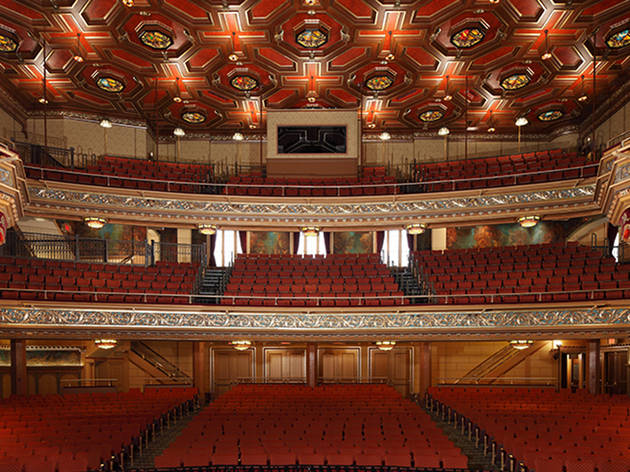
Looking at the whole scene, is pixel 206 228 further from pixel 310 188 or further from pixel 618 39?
pixel 618 39

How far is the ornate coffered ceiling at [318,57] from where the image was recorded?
32.4 ft

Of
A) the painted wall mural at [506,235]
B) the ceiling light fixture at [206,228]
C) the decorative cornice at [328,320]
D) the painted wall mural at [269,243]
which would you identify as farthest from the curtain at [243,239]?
the painted wall mural at [506,235]

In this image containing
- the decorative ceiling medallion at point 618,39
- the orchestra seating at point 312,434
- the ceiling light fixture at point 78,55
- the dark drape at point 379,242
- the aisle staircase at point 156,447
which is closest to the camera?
the orchestra seating at point 312,434

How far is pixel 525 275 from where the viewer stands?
40.2ft

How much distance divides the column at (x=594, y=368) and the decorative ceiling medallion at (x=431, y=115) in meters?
7.60

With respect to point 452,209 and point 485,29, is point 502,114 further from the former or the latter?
point 485,29

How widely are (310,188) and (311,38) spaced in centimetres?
467

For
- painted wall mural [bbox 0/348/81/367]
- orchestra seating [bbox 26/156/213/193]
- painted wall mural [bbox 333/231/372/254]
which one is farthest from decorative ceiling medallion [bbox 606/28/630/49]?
painted wall mural [bbox 0/348/81/367]

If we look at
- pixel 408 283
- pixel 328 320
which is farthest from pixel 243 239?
pixel 408 283

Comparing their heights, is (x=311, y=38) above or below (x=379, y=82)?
above

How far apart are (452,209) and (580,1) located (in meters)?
5.48

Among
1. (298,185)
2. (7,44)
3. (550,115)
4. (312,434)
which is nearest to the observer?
(312,434)

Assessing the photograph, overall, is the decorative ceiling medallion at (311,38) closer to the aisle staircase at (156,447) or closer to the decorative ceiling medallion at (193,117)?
the decorative ceiling medallion at (193,117)

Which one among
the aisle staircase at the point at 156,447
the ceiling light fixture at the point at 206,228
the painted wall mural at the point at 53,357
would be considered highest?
the ceiling light fixture at the point at 206,228
